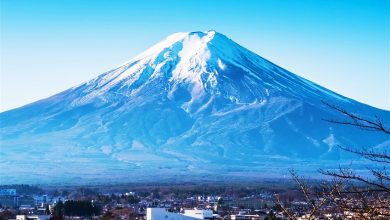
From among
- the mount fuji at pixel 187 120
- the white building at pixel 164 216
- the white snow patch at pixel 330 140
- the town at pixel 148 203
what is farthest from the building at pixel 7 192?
the white snow patch at pixel 330 140

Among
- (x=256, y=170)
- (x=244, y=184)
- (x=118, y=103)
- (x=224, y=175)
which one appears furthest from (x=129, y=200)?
(x=118, y=103)

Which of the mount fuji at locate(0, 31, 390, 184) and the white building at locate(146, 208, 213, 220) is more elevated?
the mount fuji at locate(0, 31, 390, 184)

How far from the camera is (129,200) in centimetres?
4731

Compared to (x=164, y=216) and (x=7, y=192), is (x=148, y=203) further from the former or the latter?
(x=164, y=216)

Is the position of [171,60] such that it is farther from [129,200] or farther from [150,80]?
[129,200]

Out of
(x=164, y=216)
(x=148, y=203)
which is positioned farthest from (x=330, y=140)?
(x=164, y=216)

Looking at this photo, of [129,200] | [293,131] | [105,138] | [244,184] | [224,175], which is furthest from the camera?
[293,131]

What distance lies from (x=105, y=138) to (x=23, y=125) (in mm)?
11066

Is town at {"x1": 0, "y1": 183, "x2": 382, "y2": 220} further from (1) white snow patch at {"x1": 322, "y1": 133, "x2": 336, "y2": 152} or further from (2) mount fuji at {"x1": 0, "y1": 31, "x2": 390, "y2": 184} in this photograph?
(1) white snow patch at {"x1": 322, "y1": 133, "x2": 336, "y2": 152}

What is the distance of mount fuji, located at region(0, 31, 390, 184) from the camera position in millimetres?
94188

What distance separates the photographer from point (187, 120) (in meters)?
107

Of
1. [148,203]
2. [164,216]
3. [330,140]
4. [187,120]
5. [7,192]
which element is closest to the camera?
[164,216]

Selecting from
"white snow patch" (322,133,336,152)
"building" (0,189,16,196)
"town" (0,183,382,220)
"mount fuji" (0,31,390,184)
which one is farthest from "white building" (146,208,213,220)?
"white snow patch" (322,133,336,152)

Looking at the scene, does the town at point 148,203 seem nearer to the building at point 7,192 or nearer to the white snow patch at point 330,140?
the building at point 7,192
